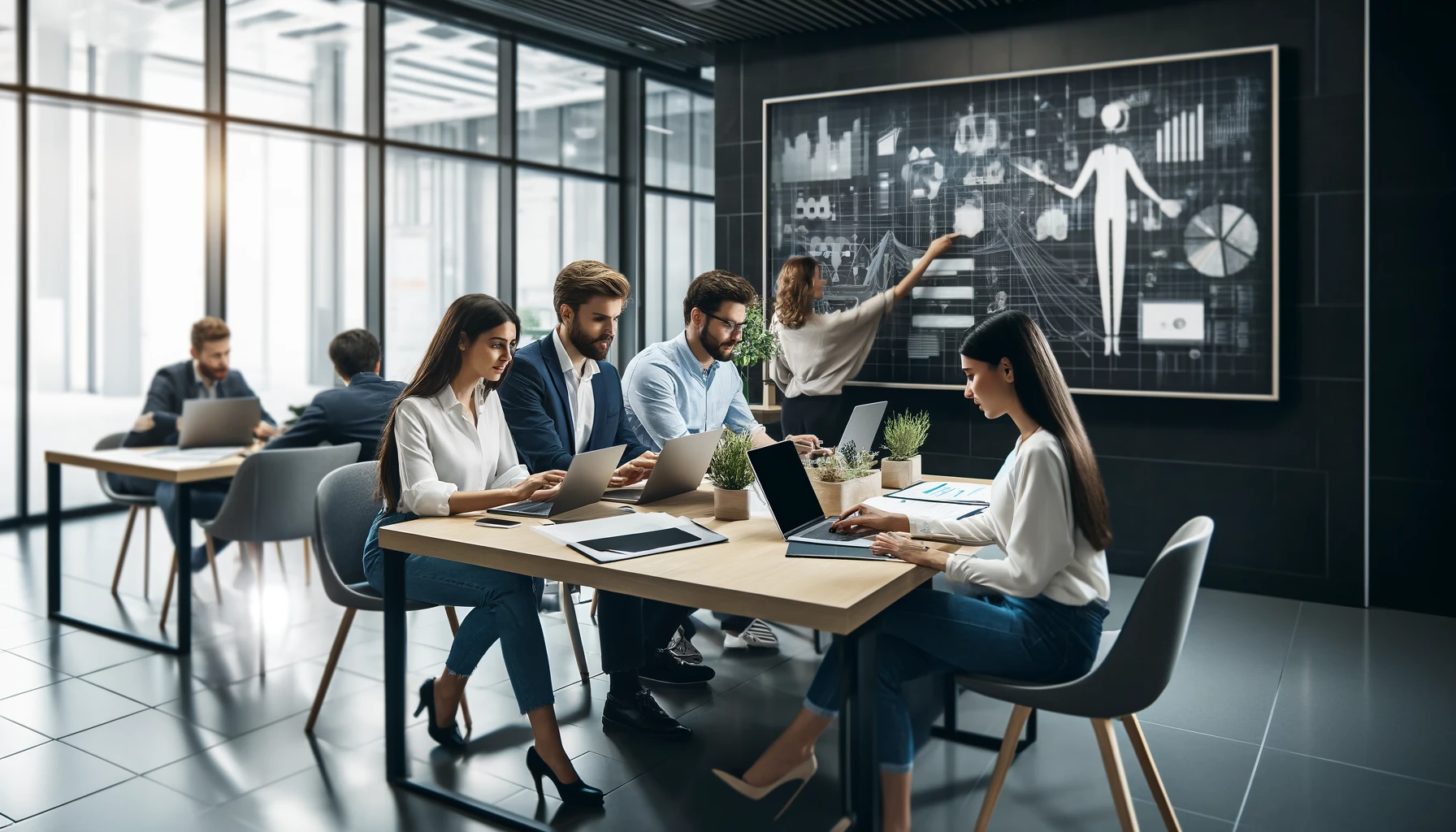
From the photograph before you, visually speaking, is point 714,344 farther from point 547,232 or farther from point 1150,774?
point 547,232

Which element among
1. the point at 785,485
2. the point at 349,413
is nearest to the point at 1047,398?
the point at 785,485

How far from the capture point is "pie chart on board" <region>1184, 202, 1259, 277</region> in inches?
182

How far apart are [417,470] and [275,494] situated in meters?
1.34

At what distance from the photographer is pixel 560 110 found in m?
8.15

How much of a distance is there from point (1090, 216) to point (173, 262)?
563cm

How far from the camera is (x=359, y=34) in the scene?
6.87 meters

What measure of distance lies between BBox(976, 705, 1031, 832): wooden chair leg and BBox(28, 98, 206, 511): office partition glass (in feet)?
19.8

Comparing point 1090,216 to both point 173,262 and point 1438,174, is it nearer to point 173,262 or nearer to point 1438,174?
point 1438,174

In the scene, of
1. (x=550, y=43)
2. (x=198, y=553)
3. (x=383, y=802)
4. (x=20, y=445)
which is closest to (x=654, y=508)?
(x=383, y=802)

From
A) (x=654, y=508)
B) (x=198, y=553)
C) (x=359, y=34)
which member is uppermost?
(x=359, y=34)

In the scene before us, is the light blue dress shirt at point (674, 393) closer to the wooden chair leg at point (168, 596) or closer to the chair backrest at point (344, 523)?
the chair backrest at point (344, 523)

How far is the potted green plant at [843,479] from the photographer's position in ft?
9.26

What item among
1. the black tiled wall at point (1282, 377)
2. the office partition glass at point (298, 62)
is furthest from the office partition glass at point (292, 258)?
the black tiled wall at point (1282, 377)

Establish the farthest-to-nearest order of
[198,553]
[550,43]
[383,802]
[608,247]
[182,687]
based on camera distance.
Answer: [608,247] → [550,43] → [198,553] → [182,687] → [383,802]
